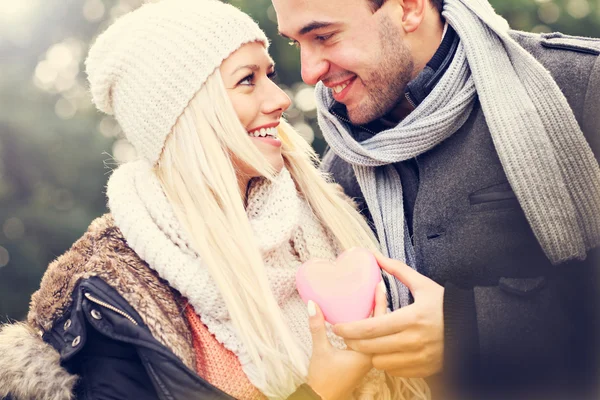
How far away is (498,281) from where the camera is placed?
2330mm

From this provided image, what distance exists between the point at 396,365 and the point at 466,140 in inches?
37.3

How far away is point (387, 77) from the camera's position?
2781 mm

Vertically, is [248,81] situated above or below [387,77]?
above

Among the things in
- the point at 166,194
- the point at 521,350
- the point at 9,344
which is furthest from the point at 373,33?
the point at 9,344

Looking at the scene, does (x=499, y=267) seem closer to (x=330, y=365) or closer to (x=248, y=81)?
(x=330, y=365)

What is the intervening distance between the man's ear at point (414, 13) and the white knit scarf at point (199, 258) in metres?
0.87

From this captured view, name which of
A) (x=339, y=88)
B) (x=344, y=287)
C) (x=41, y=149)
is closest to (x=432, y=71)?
(x=339, y=88)

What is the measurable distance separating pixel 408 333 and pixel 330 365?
273mm

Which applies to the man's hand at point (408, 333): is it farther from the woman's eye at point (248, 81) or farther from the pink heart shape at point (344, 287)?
the woman's eye at point (248, 81)

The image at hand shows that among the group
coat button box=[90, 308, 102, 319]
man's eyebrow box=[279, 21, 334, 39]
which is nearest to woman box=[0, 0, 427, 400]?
coat button box=[90, 308, 102, 319]

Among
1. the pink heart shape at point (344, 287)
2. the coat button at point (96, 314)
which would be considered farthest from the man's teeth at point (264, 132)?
the coat button at point (96, 314)

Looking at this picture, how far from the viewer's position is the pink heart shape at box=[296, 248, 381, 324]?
209 cm

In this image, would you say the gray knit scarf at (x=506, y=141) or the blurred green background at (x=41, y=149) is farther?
the blurred green background at (x=41, y=149)

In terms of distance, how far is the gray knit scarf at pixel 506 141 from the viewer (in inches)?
90.0
